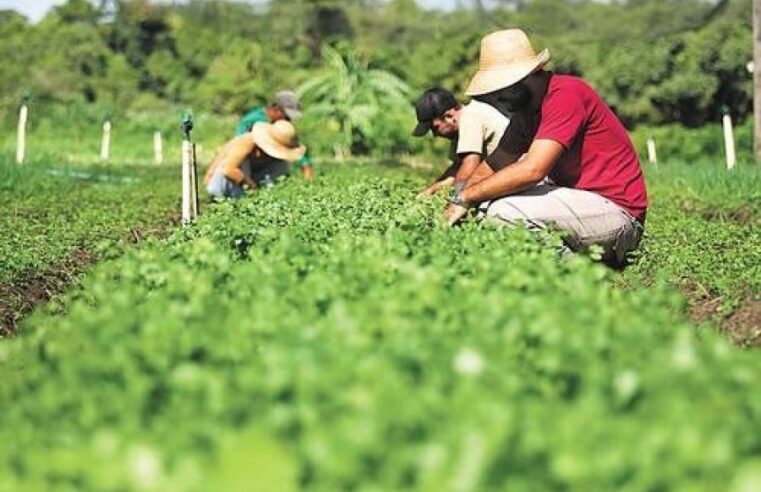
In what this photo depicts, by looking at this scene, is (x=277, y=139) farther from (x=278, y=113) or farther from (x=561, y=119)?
(x=561, y=119)

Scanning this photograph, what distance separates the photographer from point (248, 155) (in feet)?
40.4

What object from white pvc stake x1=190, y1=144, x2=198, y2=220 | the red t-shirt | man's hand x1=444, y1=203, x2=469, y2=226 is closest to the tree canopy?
white pvc stake x1=190, y1=144, x2=198, y2=220

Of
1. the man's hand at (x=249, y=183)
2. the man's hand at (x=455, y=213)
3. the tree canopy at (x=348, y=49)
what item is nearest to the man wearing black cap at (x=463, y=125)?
the man's hand at (x=455, y=213)

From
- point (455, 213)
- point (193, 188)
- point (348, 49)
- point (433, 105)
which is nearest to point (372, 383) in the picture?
point (455, 213)

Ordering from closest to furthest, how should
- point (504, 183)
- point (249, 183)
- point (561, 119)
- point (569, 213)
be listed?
point (561, 119)
point (504, 183)
point (569, 213)
point (249, 183)

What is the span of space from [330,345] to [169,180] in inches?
621

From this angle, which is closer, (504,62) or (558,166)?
(504,62)

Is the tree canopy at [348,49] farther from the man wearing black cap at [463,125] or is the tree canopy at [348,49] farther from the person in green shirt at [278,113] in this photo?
the man wearing black cap at [463,125]

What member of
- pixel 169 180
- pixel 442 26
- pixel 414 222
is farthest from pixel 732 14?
pixel 414 222

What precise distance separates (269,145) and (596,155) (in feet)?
18.1

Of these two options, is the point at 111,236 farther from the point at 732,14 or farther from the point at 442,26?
the point at 442,26

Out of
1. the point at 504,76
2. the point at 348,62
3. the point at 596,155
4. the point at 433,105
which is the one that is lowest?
the point at 596,155

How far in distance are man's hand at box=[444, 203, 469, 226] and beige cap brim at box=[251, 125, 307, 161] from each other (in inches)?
206

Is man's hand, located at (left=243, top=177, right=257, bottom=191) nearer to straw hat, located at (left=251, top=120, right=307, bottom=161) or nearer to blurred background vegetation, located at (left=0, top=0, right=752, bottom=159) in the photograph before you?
straw hat, located at (left=251, top=120, right=307, bottom=161)
